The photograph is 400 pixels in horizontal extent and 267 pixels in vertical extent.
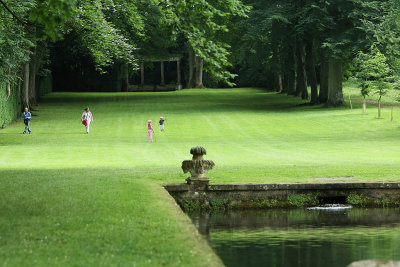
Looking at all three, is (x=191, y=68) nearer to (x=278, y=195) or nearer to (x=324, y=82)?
(x=324, y=82)

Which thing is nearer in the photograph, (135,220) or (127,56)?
(135,220)

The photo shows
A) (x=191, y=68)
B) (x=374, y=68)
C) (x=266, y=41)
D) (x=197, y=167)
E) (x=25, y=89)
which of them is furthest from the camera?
(x=191, y=68)

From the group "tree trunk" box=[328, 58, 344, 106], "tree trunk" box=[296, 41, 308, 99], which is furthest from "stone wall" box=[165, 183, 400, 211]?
"tree trunk" box=[296, 41, 308, 99]

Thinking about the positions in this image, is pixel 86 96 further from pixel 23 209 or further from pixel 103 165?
pixel 23 209

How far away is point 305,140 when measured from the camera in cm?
3503

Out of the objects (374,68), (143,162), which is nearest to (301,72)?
(374,68)

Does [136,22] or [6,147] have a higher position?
[136,22]

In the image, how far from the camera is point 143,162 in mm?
24562

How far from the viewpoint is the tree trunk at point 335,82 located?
50844mm

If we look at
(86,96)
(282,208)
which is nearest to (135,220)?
(282,208)

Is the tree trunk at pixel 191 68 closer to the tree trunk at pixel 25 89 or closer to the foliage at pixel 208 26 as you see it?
the tree trunk at pixel 25 89

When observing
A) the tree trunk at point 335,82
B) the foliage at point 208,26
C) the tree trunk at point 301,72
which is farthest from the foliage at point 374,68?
the foliage at point 208,26

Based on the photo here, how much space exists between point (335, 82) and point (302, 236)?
129 feet

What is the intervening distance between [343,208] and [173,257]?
8.70 m
